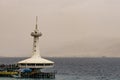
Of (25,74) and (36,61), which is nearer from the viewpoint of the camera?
(25,74)

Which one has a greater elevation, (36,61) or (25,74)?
(36,61)

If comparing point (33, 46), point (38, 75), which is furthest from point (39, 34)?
point (38, 75)

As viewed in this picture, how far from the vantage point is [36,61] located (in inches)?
4675

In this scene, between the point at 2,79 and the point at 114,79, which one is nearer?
the point at 2,79

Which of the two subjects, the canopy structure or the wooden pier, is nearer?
the wooden pier

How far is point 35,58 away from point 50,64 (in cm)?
528

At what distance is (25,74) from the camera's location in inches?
4606

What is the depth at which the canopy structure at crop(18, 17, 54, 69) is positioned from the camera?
118312mm

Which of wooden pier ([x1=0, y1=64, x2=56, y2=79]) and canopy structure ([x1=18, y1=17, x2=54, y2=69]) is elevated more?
canopy structure ([x1=18, y1=17, x2=54, y2=69])

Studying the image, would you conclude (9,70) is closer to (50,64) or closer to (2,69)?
(2,69)

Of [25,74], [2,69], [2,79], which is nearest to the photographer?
[2,79]

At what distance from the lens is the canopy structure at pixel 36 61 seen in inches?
4658

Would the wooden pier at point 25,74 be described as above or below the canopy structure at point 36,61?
below

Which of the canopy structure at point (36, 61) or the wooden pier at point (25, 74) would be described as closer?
the wooden pier at point (25, 74)
